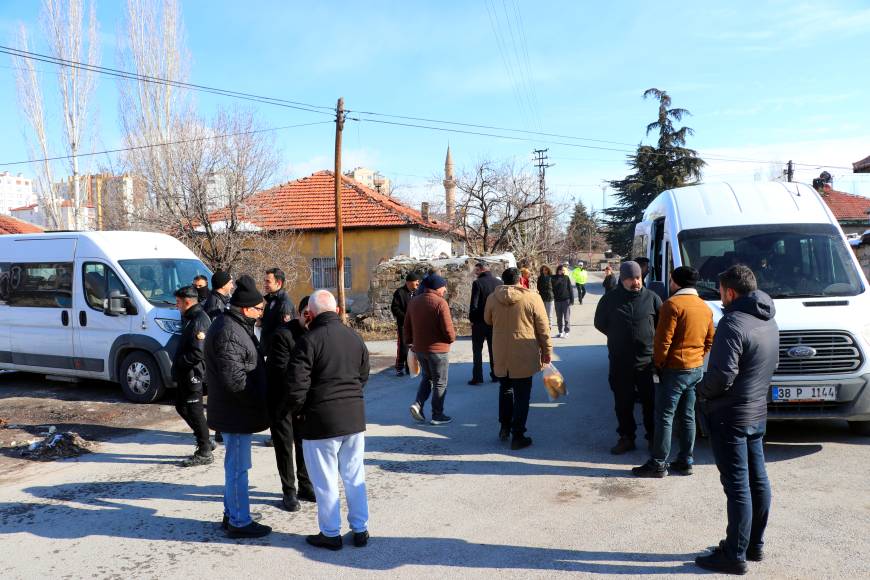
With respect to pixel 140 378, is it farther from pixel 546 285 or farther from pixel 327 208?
pixel 327 208

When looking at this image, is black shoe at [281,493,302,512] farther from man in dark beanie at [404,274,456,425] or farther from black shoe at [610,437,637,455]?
black shoe at [610,437,637,455]

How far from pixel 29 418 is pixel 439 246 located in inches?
918

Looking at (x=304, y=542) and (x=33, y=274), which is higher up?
(x=33, y=274)

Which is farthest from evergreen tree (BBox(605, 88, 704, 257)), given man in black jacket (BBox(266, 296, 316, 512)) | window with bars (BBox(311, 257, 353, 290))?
man in black jacket (BBox(266, 296, 316, 512))

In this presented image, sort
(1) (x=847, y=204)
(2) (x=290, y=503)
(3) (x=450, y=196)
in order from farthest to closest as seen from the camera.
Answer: (1) (x=847, y=204) → (3) (x=450, y=196) → (2) (x=290, y=503)

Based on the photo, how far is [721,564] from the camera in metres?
4.14

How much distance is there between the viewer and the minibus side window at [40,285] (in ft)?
34.3

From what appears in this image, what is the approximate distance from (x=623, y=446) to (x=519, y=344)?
1.48 metres

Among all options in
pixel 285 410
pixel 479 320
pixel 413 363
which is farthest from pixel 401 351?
pixel 285 410

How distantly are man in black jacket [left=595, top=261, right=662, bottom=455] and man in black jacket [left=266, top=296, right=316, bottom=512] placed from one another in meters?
3.08

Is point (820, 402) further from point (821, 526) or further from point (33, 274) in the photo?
point (33, 274)

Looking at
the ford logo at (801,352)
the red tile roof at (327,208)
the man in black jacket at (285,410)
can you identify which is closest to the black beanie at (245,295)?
the man in black jacket at (285,410)

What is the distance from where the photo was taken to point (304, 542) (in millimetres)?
4797

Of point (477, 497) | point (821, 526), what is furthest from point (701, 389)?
point (477, 497)
